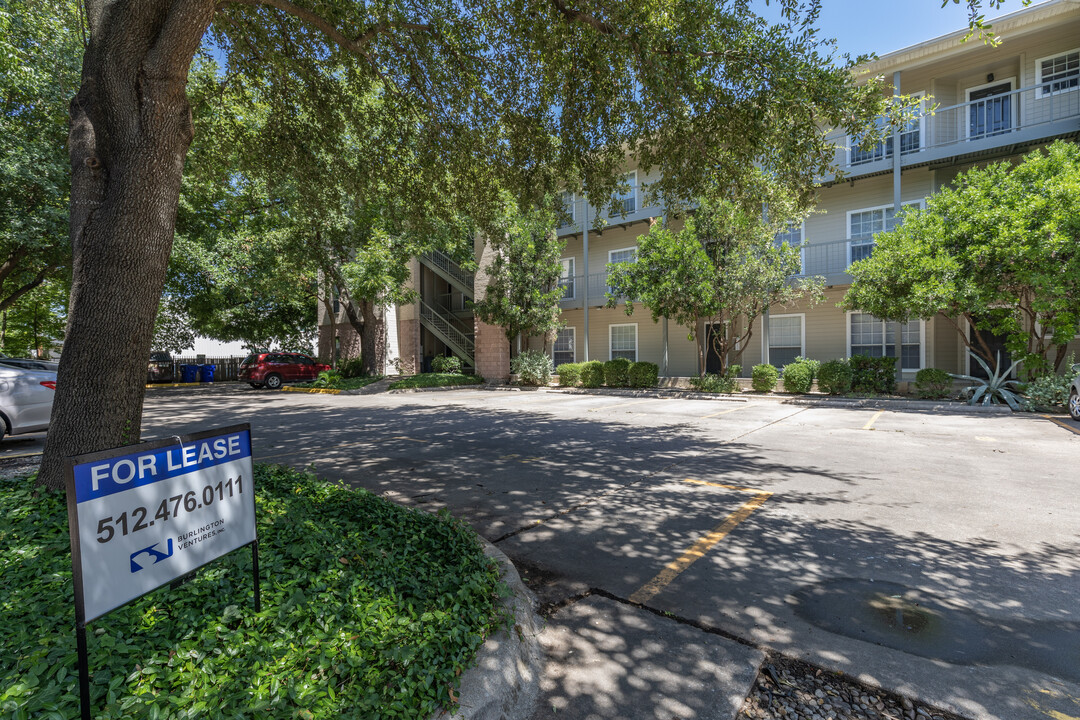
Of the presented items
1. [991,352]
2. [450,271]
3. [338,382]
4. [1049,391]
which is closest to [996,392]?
[1049,391]

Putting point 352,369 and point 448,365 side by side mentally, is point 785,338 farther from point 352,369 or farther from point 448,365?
point 352,369

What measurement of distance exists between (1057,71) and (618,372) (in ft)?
53.1

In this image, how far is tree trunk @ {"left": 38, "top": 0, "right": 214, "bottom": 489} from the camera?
3996 millimetres

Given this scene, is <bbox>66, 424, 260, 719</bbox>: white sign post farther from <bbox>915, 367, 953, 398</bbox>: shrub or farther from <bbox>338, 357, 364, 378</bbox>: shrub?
<bbox>338, 357, 364, 378</bbox>: shrub

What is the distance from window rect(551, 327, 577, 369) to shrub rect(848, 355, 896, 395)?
12.4 meters

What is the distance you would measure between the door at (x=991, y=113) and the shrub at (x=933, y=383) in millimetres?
7134

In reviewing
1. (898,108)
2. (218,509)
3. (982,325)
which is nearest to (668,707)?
(218,509)

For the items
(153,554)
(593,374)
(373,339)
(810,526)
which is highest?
(373,339)

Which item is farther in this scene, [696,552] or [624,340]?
[624,340]

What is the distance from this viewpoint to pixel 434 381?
22234mm

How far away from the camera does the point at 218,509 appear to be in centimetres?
242

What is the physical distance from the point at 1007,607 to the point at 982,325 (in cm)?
1349

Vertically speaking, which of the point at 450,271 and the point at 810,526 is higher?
the point at 450,271

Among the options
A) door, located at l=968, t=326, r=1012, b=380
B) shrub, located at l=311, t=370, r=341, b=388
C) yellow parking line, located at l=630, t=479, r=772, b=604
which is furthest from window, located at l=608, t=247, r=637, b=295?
yellow parking line, located at l=630, t=479, r=772, b=604
